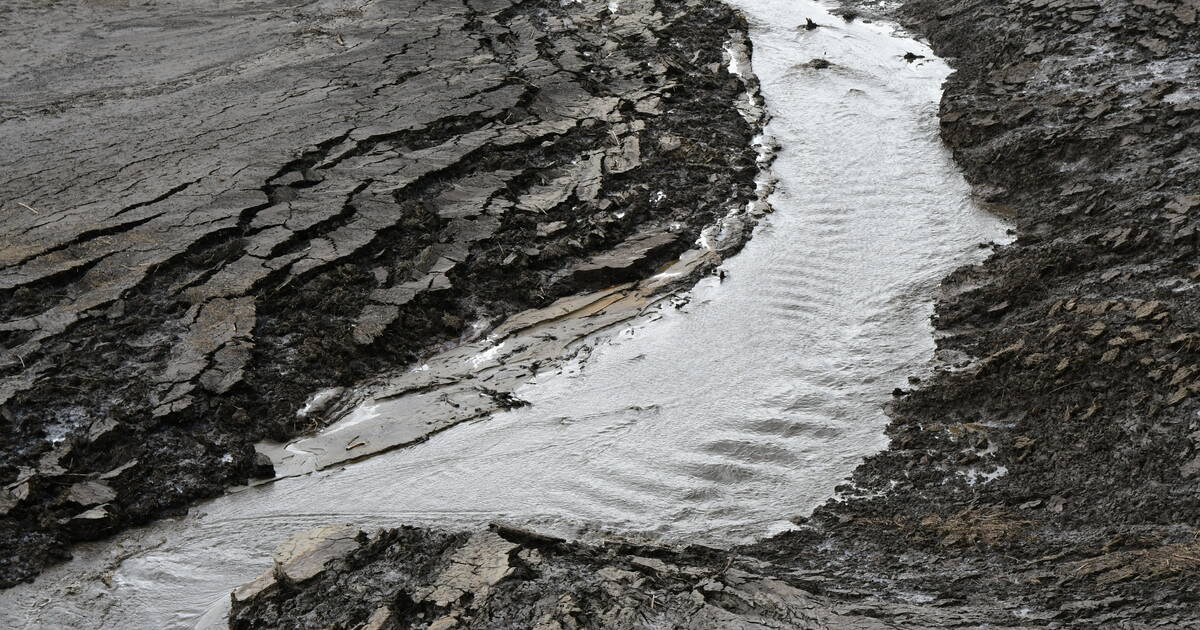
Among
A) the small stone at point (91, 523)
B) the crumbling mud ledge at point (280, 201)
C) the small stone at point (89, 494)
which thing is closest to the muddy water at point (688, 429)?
the small stone at point (91, 523)

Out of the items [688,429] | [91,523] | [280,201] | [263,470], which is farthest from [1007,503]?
[280,201]

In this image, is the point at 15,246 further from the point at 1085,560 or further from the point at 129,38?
the point at 1085,560

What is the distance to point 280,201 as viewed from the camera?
623 cm

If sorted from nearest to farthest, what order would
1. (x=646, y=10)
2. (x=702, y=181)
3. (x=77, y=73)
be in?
1. (x=702, y=181)
2. (x=77, y=73)
3. (x=646, y=10)

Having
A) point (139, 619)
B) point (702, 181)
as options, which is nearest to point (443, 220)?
point (702, 181)

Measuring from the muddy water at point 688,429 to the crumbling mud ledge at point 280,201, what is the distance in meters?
0.32

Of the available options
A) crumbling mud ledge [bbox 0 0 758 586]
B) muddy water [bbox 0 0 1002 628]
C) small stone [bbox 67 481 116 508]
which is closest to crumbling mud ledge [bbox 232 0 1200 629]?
muddy water [bbox 0 0 1002 628]

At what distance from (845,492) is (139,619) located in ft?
10.2

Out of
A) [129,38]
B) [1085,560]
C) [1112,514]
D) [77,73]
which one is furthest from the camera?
[129,38]

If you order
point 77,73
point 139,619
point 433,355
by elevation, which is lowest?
point 139,619

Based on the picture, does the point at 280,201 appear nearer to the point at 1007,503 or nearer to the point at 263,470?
the point at 263,470

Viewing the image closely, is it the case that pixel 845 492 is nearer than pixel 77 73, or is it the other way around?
pixel 845 492

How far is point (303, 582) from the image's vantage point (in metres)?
3.91

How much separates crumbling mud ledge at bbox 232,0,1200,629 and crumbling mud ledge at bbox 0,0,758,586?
54.5 inches
